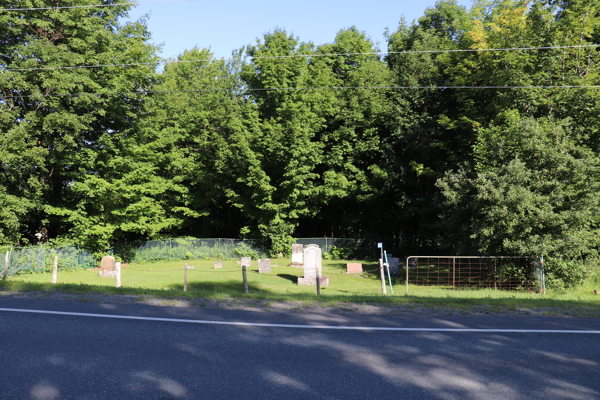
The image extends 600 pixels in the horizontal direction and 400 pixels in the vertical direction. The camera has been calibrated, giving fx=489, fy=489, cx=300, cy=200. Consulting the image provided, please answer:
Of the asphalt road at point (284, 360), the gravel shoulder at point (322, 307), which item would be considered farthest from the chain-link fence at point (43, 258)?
the asphalt road at point (284, 360)

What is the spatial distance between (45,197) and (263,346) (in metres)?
32.9

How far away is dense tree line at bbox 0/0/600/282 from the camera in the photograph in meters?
22.6

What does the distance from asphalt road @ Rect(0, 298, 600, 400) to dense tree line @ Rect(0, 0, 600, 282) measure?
49.0ft

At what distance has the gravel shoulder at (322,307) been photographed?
9.07 meters

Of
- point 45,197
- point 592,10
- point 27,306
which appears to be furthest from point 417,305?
point 45,197

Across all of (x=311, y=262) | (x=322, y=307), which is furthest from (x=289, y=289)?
(x=322, y=307)

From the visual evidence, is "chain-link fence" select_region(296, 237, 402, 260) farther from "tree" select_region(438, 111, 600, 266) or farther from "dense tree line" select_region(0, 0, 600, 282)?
"tree" select_region(438, 111, 600, 266)

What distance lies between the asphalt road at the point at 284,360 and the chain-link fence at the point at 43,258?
20872 millimetres

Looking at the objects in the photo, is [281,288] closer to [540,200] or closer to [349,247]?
[540,200]

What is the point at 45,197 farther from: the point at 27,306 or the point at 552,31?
the point at 552,31

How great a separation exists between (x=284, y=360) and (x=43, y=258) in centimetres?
2714

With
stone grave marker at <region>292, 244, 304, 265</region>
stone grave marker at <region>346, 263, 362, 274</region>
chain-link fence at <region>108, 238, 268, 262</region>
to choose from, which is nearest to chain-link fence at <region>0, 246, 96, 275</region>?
chain-link fence at <region>108, 238, 268, 262</region>

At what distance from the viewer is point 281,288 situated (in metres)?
20.0

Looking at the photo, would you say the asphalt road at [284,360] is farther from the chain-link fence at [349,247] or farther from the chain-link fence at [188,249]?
the chain-link fence at [349,247]
